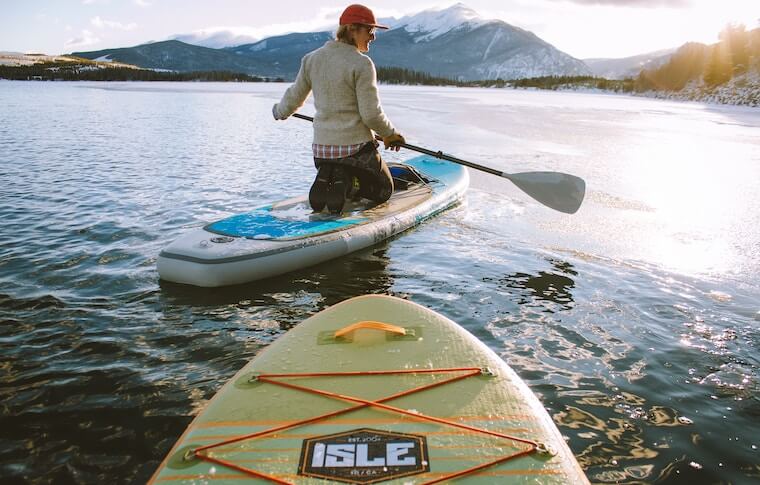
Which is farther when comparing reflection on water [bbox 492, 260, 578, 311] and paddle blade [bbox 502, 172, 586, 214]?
paddle blade [bbox 502, 172, 586, 214]

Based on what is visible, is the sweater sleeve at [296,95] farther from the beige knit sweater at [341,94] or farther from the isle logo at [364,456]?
the isle logo at [364,456]

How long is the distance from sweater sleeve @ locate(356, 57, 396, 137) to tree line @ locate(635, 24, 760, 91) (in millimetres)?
62265

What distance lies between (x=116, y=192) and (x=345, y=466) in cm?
878

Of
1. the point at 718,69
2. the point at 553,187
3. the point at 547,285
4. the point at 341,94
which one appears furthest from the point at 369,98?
the point at 718,69

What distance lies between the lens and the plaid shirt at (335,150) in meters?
6.25

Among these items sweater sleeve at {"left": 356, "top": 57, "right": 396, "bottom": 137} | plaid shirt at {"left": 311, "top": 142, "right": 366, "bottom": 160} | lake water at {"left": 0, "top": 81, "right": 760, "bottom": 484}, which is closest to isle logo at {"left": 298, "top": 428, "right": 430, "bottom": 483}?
lake water at {"left": 0, "top": 81, "right": 760, "bottom": 484}

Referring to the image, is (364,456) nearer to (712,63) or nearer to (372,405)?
(372,405)

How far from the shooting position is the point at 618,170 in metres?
11.5

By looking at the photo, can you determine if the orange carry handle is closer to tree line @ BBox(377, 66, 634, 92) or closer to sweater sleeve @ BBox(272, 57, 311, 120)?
sweater sleeve @ BBox(272, 57, 311, 120)

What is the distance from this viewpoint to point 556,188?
7254 mm

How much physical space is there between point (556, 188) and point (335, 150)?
3.14 meters

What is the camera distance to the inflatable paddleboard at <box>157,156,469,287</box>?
5.16 metres

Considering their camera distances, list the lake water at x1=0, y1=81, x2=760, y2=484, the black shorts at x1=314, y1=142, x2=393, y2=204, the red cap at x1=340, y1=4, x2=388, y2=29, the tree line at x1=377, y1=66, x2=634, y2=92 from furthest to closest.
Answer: the tree line at x1=377, y1=66, x2=634, y2=92 → the black shorts at x1=314, y1=142, x2=393, y2=204 → the red cap at x1=340, y1=4, x2=388, y2=29 → the lake water at x1=0, y1=81, x2=760, y2=484

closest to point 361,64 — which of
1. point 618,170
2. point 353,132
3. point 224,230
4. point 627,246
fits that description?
point 353,132
